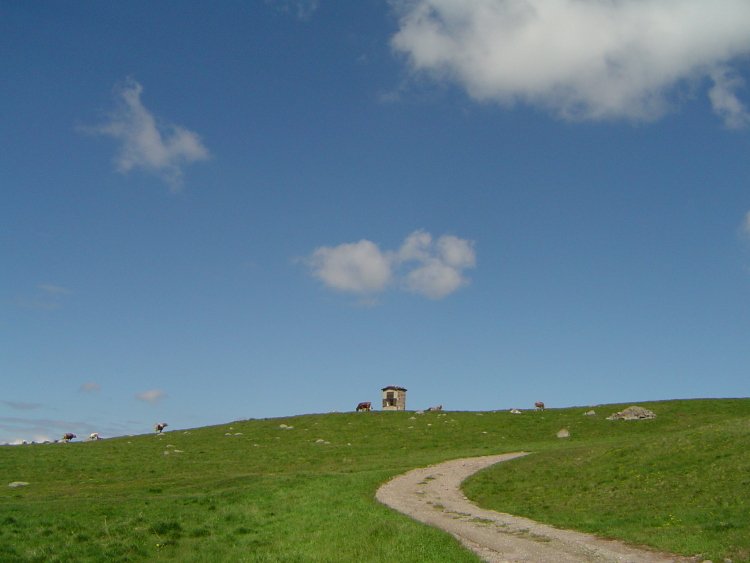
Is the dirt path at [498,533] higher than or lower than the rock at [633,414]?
lower

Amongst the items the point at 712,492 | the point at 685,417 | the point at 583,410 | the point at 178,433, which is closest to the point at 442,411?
the point at 583,410

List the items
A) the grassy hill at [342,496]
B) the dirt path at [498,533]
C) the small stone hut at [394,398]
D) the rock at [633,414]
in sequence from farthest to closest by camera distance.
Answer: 1. the small stone hut at [394,398]
2. the rock at [633,414]
3. the grassy hill at [342,496]
4. the dirt path at [498,533]

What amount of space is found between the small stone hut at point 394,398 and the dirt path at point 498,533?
59286 mm

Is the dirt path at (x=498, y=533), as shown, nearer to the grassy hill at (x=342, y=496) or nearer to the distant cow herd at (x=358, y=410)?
the grassy hill at (x=342, y=496)

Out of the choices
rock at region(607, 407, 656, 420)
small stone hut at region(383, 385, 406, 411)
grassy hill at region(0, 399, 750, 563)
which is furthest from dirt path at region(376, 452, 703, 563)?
small stone hut at region(383, 385, 406, 411)

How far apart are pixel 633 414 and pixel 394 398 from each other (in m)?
41.4

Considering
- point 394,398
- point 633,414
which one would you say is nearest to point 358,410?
point 394,398

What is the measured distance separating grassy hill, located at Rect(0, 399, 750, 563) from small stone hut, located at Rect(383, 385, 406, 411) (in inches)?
1173

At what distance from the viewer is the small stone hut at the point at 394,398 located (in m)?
102

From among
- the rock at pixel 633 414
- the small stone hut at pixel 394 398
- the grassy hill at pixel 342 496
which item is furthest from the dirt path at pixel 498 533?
the small stone hut at pixel 394 398

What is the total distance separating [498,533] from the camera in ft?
82.6

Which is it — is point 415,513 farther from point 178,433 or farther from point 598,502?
point 178,433

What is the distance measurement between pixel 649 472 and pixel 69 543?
32319mm

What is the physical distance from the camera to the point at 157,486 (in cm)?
4600
